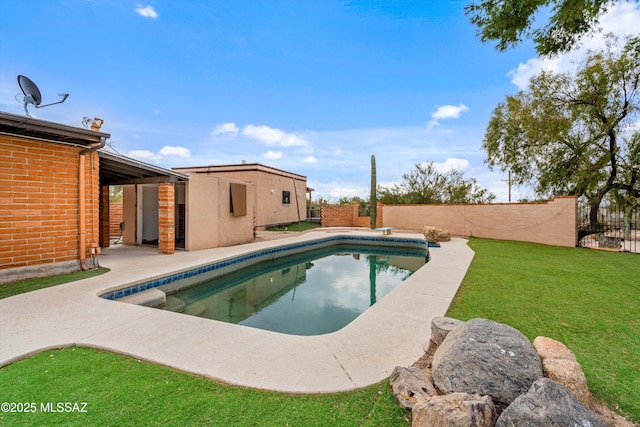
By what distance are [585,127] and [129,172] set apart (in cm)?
1802

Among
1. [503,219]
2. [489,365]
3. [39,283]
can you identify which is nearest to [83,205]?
[39,283]

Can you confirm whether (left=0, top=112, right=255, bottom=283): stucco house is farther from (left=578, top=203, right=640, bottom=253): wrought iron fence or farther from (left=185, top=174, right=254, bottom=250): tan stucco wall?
(left=578, top=203, right=640, bottom=253): wrought iron fence

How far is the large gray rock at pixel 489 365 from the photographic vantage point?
206cm

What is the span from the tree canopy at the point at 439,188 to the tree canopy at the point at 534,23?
16204mm

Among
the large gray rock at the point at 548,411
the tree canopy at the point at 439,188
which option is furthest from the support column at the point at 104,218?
the tree canopy at the point at 439,188

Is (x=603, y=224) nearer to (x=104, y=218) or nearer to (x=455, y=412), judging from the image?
(x=455, y=412)

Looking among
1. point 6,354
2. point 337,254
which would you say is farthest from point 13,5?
point 337,254

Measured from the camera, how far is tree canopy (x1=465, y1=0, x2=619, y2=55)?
449cm

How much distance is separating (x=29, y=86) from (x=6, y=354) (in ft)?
17.0

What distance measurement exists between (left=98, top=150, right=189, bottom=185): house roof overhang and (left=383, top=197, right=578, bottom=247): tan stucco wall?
12.5 metres

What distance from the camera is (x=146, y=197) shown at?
1106cm

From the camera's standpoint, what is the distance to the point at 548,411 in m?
1.61

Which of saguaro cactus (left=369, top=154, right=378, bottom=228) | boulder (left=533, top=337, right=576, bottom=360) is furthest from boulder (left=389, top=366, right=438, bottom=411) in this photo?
saguaro cactus (left=369, top=154, right=378, bottom=228)

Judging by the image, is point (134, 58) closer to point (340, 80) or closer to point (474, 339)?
point (340, 80)
